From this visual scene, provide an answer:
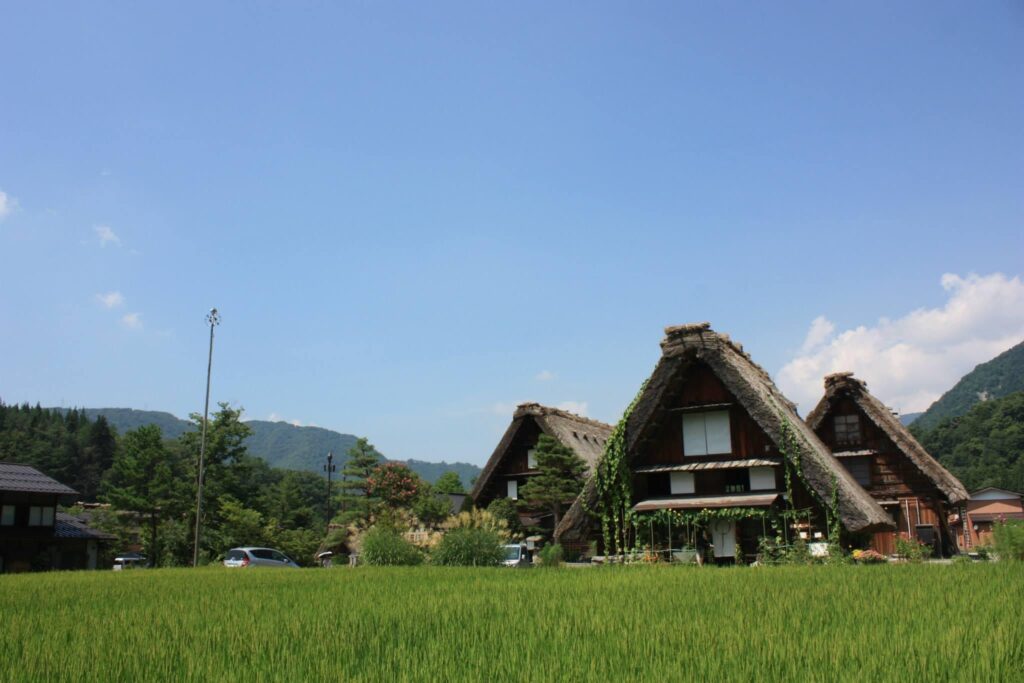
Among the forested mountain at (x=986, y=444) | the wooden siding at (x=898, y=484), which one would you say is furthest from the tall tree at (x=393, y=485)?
the forested mountain at (x=986, y=444)

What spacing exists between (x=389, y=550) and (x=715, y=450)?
7723mm

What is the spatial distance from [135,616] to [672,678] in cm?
520

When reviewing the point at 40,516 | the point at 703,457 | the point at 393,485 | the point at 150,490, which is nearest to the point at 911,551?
the point at 703,457

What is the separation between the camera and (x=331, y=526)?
38375 mm

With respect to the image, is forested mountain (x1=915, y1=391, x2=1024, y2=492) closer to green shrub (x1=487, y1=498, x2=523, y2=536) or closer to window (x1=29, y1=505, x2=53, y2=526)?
green shrub (x1=487, y1=498, x2=523, y2=536)

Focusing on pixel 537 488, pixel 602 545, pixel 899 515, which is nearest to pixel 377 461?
pixel 537 488

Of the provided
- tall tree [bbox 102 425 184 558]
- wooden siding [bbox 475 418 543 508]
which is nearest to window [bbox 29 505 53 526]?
tall tree [bbox 102 425 184 558]

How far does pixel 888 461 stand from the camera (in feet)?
74.4

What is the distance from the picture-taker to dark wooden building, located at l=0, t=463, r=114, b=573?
102 feet

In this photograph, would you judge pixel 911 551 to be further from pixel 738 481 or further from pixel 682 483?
pixel 682 483

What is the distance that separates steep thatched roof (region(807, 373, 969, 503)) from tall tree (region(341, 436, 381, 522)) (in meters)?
20.5

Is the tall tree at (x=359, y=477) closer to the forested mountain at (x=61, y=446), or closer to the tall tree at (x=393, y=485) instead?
the tall tree at (x=393, y=485)

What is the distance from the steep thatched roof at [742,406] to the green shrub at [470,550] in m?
2.46

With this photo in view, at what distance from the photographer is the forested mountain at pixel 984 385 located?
9662cm
